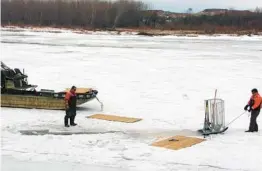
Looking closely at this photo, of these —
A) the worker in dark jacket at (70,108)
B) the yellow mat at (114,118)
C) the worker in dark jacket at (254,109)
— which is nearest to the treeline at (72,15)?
the yellow mat at (114,118)

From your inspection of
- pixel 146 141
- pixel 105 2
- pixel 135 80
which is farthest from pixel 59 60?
pixel 105 2

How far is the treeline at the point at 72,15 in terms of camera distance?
9644 cm

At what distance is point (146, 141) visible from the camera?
10.3 metres

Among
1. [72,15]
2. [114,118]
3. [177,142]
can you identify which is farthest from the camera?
[72,15]

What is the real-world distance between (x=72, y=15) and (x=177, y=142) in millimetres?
90303

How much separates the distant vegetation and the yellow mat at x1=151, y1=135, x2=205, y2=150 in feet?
269

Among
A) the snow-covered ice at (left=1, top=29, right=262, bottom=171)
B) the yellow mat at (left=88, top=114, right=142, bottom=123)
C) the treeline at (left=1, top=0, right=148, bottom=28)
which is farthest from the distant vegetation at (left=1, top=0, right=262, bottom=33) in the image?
the yellow mat at (left=88, top=114, right=142, bottom=123)

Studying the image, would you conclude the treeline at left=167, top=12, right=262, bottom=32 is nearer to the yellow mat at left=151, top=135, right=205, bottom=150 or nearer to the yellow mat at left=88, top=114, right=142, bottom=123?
the yellow mat at left=88, top=114, right=142, bottom=123

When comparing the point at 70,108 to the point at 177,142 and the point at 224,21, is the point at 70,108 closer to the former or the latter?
the point at 177,142

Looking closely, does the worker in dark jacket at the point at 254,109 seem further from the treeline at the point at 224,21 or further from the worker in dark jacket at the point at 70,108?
the treeline at the point at 224,21

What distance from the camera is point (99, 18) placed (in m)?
96.9

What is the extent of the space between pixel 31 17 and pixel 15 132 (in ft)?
303

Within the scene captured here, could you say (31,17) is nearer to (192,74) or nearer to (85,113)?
(192,74)

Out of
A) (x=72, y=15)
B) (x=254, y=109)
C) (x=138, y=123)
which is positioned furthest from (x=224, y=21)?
(x=254, y=109)
